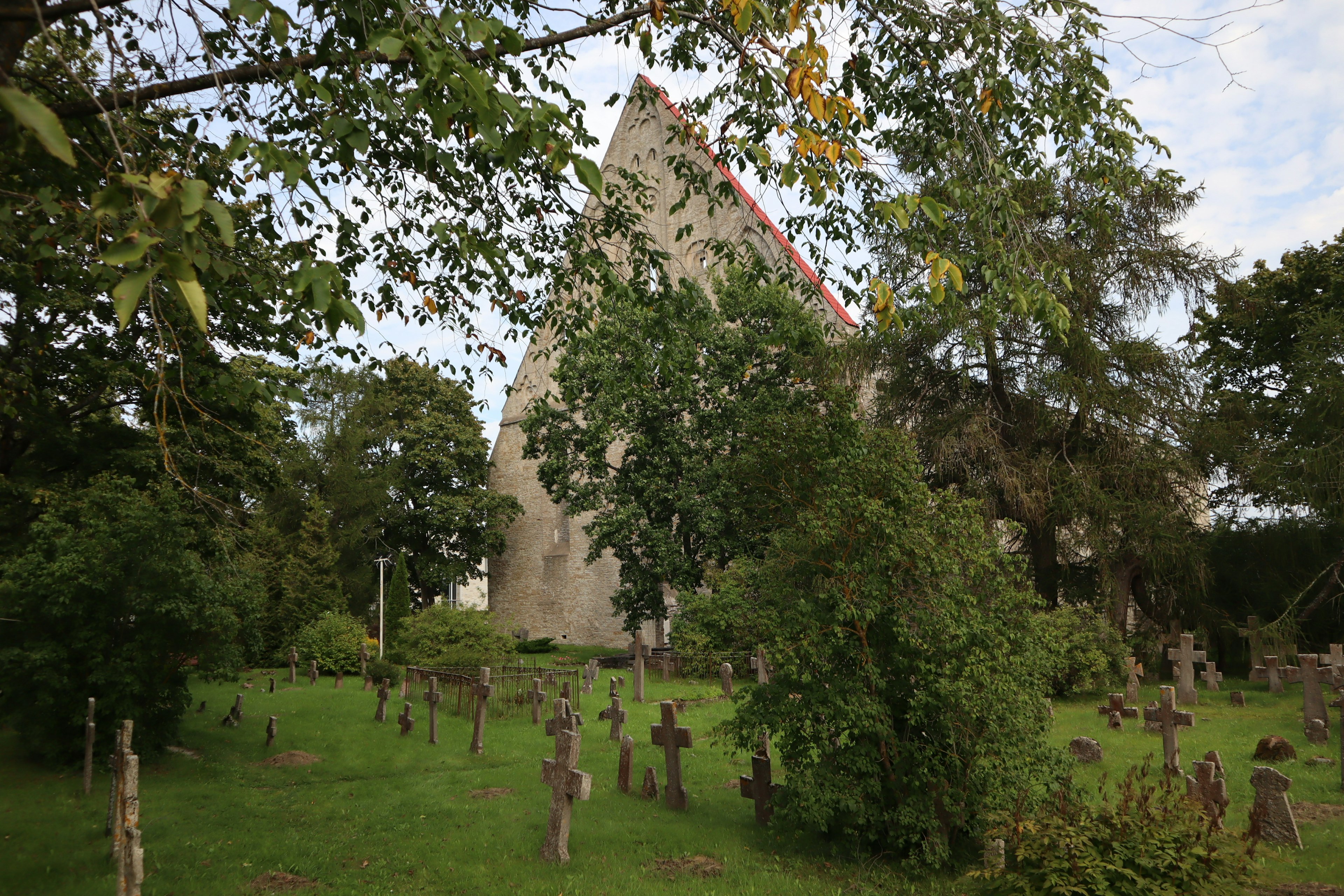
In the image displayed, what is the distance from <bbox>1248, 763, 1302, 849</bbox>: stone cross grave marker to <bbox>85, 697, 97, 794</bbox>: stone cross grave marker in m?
12.2

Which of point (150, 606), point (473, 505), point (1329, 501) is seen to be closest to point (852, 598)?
point (150, 606)

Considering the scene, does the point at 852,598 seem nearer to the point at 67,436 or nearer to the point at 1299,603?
the point at 67,436

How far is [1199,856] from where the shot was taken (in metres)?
5.10

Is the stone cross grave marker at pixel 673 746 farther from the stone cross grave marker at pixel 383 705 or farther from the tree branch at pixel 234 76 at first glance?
the stone cross grave marker at pixel 383 705

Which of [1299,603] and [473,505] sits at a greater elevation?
[473,505]

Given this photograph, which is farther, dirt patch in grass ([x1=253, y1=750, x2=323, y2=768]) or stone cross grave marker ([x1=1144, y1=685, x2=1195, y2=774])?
dirt patch in grass ([x1=253, y1=750, x2=323, y2=768])

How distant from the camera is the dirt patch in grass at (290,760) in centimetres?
1241

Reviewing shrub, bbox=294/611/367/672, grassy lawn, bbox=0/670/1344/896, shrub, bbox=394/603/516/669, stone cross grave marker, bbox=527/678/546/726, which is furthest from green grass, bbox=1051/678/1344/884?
shrub, bbox=294/611/367/672

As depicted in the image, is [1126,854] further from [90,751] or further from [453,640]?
[453,640]

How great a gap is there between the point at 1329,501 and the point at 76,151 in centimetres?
2030

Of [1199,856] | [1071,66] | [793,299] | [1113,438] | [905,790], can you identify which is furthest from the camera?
[793,299]

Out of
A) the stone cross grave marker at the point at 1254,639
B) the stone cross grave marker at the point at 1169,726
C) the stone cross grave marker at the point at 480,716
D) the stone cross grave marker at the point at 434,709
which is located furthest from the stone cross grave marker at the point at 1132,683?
the stone cross grave marker at the point at 434,709

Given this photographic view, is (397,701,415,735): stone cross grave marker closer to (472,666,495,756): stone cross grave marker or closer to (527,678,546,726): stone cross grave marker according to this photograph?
(472,666,495,756): stone cross grave marker

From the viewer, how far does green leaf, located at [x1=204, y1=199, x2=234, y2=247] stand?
2326 mm
